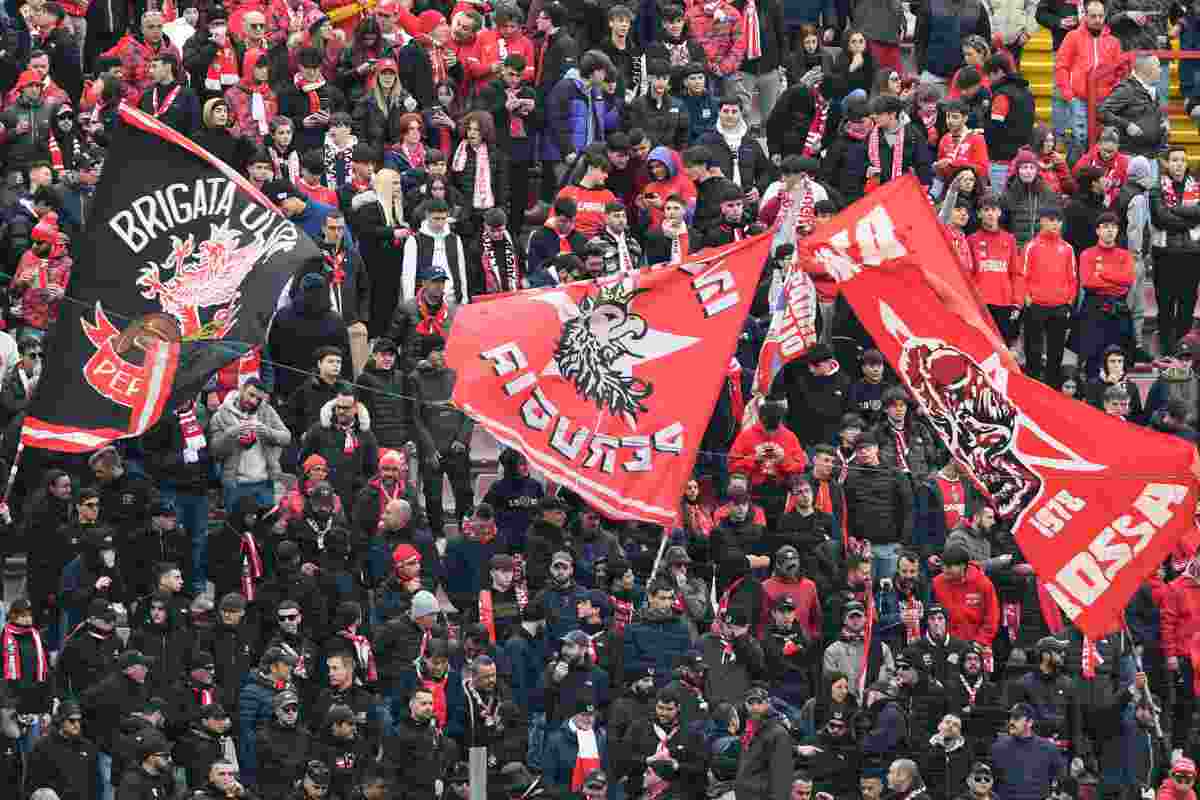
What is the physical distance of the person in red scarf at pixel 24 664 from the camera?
2778 centimetres

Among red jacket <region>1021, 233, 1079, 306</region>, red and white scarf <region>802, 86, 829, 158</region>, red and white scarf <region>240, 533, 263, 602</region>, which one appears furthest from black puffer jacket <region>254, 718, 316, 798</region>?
red and white scarf <region>802, 86, 829, 158</region>

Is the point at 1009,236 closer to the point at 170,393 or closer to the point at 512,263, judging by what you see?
the point at 512,263

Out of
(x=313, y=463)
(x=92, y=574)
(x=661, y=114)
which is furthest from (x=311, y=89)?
(x=92, y=574)

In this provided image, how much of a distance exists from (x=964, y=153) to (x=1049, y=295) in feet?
5.66

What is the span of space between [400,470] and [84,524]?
2.42 m

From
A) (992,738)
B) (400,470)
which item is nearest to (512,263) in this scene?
(400,470)

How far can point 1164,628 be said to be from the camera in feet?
97.0

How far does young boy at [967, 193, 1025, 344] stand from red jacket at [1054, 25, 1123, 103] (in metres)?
3.05

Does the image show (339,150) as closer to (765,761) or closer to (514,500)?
(514,500)

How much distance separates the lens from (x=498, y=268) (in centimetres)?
3200

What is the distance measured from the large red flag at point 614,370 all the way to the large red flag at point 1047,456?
1187 mm

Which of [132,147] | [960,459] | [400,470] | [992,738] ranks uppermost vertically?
[132,147]

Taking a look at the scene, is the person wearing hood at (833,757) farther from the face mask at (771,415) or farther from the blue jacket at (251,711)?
the blue jacket at (251,711)

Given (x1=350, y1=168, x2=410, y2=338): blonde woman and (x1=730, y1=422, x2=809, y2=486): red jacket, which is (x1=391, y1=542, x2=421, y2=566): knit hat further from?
(x1=350, y1=168, x2=410, y2=338): blonde woman
